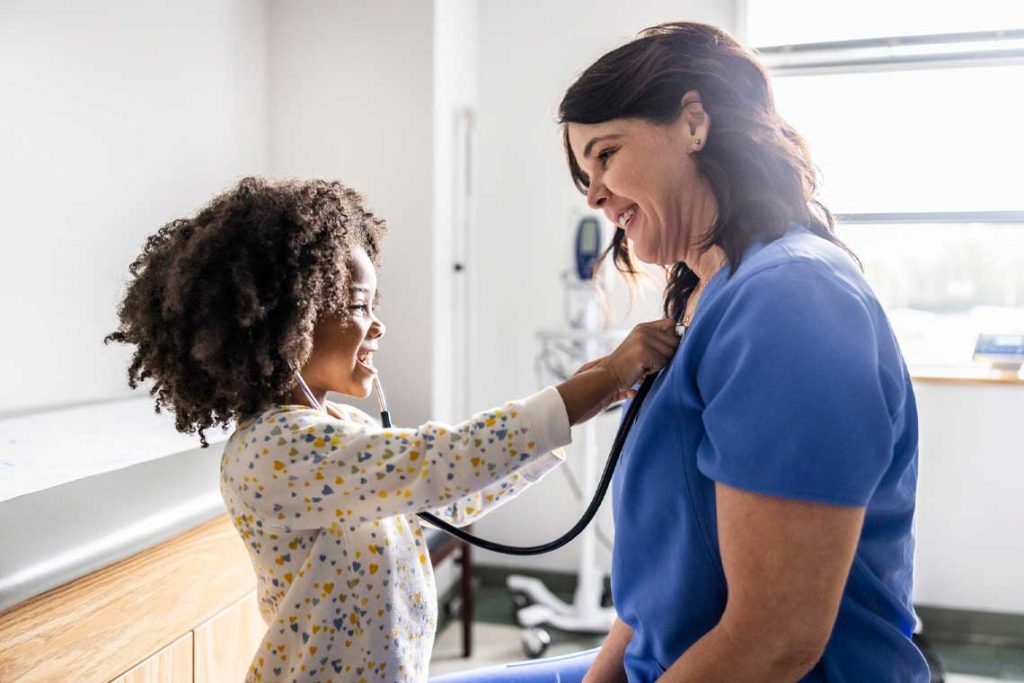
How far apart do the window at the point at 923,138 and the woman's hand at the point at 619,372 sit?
2.10m

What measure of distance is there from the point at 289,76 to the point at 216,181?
1.48ft

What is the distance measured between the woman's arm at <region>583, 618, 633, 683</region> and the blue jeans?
0.06 m

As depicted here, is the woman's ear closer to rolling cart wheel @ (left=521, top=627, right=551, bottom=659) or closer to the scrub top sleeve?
the scrub top sleeve

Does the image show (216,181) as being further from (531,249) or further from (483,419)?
(483,419)

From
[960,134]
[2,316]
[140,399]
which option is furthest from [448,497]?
[960,134]

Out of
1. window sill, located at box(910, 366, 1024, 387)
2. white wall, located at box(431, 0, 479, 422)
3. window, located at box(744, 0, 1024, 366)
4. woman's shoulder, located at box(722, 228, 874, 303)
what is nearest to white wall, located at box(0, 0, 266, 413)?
white wall, located at box(431, 0, 479, 422)

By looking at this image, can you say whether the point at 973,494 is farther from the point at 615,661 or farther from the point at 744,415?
the point at 744,415

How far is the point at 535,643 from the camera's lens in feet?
8.21

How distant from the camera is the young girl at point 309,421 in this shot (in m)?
0.87

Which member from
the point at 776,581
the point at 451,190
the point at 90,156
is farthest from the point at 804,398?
the point at 451,190

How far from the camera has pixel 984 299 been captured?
2.93 metres

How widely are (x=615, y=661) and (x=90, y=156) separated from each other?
1687 mm

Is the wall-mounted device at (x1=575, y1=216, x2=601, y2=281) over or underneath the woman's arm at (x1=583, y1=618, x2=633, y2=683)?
over

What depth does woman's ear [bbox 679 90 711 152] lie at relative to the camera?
3.07ft
